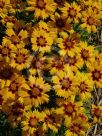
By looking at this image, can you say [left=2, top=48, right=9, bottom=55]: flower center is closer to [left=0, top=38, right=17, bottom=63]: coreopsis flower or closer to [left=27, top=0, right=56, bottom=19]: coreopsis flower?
[left=0, top=38, right=17, bottom=63]: coreopsis flower

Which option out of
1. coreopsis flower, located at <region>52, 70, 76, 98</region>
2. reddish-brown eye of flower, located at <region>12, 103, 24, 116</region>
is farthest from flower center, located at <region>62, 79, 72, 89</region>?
reddish-brown eye of flower, located at <region>12, 103, 24, 116</region>

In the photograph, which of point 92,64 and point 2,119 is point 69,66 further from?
point 2,119

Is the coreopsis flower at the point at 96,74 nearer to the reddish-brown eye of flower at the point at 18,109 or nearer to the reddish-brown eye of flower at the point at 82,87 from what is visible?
the reddish-brown eye of flower at the point at 82,87

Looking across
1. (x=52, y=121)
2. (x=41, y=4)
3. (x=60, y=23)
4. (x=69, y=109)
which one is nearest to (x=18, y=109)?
(x=52, y=121)

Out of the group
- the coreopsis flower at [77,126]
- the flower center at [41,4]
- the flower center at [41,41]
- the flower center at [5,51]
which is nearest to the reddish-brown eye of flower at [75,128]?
the coreopsis flower at [77,126]

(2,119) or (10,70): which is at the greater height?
(10,70)

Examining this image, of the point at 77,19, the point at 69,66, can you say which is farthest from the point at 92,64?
the point at 77,19
